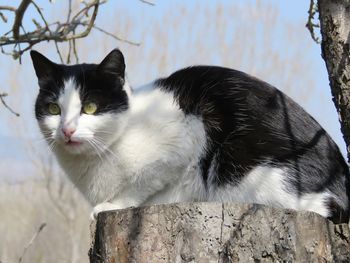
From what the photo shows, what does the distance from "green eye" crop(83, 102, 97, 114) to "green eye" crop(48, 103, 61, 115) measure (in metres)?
0.12

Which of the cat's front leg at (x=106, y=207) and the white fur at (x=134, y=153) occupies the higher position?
the white fur at (x=134, y=153)

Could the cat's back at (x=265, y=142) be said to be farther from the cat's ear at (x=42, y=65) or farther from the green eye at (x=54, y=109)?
the cat's ear at (x=42, y=65)

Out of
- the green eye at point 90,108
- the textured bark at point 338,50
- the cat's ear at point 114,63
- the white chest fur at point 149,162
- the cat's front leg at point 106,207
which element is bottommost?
the cat's front leg at point 106,207

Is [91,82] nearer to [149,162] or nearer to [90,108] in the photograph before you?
[90,108]

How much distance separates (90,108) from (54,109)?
163mm

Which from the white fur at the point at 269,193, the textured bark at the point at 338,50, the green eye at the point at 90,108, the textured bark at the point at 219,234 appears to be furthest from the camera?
the green eye at the point at 90,108

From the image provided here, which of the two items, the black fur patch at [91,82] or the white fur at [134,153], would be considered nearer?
the white fur at [134,153]

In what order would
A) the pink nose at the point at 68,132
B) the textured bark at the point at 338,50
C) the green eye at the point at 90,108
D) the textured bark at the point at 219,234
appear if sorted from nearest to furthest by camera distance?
the textured bark at the point at 219,234
the textured bark at the point at 338,50
the pink nose at the point at 68,132
the green eye at the point at 90,108

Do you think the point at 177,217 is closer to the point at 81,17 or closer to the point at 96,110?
the point at 96,110

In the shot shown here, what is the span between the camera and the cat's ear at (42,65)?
2762 millimetres

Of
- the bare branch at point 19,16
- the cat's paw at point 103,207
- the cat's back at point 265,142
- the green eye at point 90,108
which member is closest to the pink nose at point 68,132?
the green eye at point 90,108

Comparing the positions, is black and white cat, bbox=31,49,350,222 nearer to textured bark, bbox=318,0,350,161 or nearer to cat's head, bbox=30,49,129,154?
cat's head, bbox=30,49,129,154

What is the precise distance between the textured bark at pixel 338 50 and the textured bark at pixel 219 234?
17.2 inches

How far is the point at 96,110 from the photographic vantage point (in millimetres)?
2609
